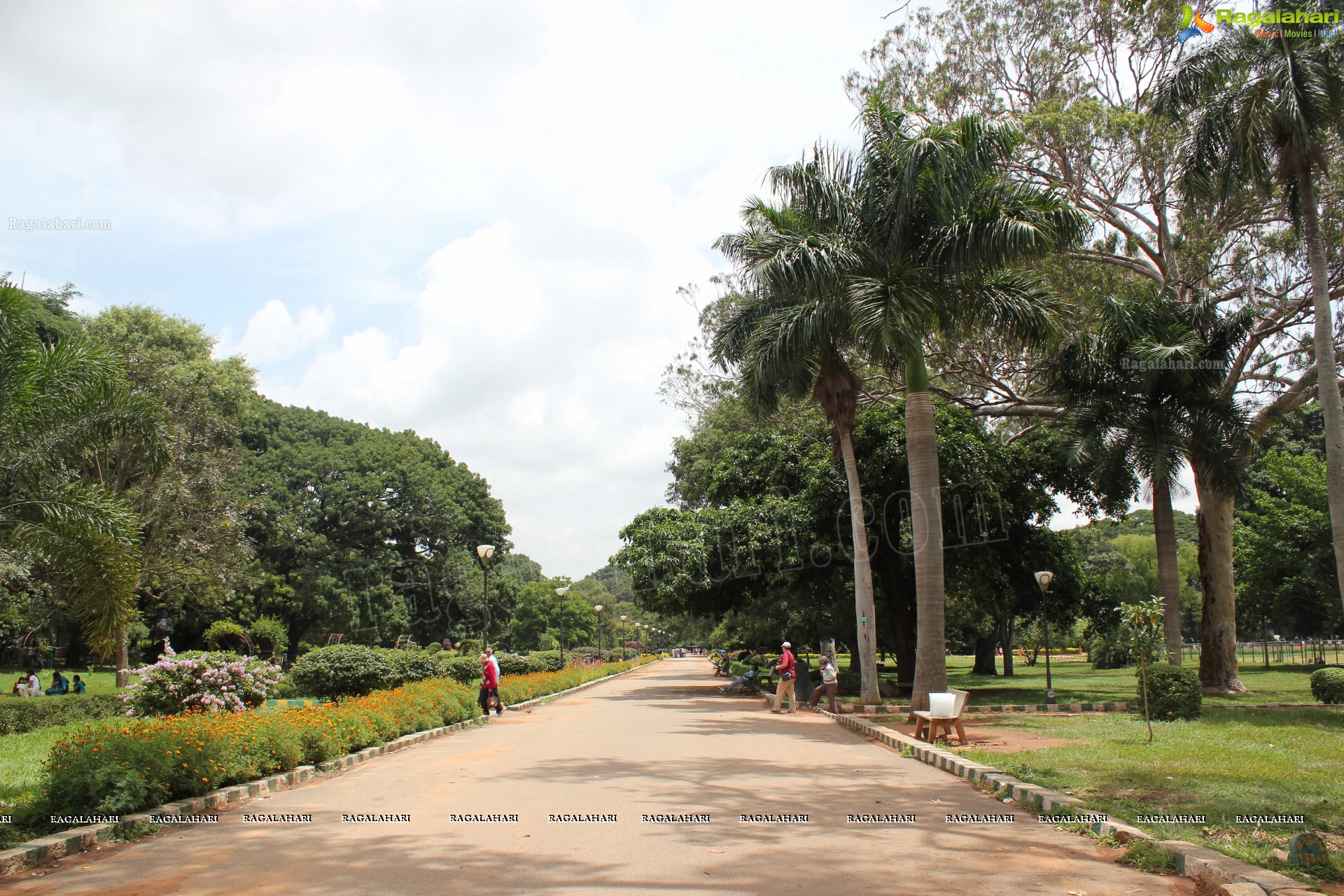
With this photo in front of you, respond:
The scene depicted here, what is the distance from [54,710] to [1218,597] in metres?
26.7

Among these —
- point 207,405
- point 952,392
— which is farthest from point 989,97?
point 207,405

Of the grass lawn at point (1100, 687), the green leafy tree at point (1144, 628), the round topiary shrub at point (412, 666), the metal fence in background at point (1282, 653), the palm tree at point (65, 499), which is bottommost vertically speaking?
the metal fence in background at point (1282, 653)

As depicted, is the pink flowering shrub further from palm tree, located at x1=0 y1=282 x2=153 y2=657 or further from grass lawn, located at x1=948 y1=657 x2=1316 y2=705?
grass lawn, located at x1=948 y1=657 x2=1316 y2=705

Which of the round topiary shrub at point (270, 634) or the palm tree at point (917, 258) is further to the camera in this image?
the round topiary shrub at point (270, 634)

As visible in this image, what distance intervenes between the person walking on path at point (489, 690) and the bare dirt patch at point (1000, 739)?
841 cm

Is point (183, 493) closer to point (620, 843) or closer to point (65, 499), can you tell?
point (65, 499)

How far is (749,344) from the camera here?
20.4 m

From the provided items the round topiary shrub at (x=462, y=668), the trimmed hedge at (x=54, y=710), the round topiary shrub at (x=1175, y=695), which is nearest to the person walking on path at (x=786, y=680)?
the round topiary shrub at (x=1175, y=695)

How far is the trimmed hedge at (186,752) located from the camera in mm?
7602

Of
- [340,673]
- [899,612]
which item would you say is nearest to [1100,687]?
[899,612]

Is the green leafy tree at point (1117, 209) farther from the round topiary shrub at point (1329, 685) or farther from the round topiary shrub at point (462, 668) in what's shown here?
the round topiary shrub at point (462, 668)

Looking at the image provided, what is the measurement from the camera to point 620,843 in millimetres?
6875

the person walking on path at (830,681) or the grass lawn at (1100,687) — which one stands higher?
the person walking on path at (830,681)

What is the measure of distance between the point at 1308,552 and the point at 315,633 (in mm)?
44266
